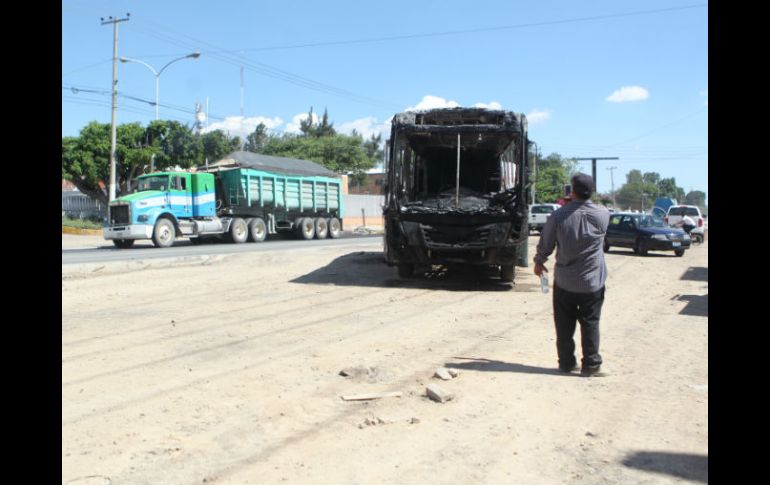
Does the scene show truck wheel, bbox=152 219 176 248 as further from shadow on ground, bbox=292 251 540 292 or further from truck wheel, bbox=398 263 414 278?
truck wheel, bbox=398 263 414 278

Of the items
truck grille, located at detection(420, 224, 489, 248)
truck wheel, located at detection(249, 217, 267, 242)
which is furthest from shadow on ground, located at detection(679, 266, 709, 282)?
truck wheel, located at detection(249, 217, 267, 242)

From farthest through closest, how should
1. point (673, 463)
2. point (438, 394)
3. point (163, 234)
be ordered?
point (163, 234)
point (438, 394)
point (673, 463)

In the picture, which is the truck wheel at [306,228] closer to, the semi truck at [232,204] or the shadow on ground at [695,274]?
the semi truck at [232,204]

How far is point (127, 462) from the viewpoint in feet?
12.5

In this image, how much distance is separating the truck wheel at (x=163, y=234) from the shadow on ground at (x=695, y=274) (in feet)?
55.5

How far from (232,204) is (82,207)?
71.9 feet

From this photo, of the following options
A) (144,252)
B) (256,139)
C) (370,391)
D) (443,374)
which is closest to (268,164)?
(144,252)

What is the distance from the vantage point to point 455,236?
11.5m

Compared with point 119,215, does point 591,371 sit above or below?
below

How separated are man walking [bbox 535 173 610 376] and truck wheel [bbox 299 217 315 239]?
2565 cm

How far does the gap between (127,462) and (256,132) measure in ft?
286

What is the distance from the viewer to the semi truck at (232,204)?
23781mm

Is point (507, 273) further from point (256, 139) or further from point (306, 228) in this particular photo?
point (256, 139)
